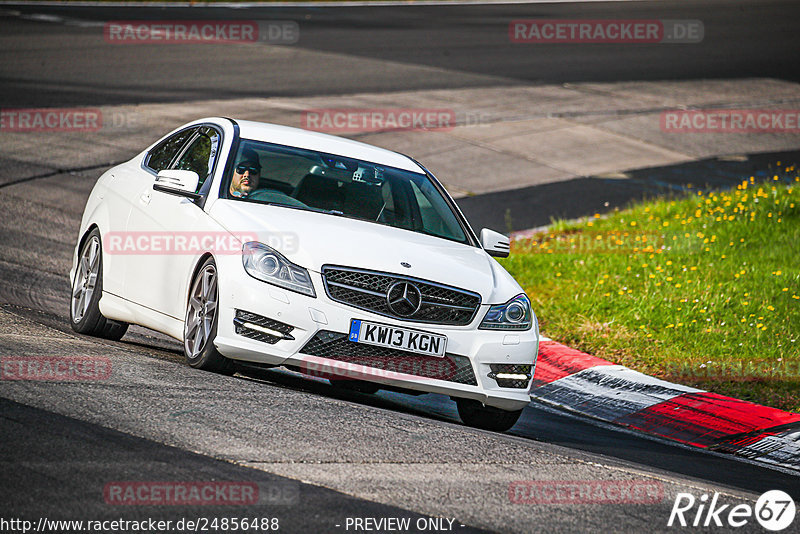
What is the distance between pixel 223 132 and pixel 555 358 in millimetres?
3275

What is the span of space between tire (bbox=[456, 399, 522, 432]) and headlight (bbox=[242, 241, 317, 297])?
4.98 ft

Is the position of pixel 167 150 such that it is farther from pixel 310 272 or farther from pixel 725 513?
pixel 725 513

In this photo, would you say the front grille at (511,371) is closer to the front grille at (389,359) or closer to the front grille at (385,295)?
the front grille at (389,359)

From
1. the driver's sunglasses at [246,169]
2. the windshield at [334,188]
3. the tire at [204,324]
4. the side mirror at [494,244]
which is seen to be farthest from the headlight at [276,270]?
the side mirror at [494,244]

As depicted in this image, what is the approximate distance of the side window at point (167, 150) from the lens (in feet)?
27.8

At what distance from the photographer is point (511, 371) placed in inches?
281

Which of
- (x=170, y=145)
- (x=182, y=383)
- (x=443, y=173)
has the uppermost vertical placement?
(x=170, y=145)

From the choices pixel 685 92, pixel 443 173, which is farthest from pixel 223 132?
pixel 685 92

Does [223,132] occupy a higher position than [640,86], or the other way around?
[223,132]

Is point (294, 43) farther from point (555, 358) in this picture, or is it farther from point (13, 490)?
point (13, 490)

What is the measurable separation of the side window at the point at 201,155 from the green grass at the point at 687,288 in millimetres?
3552

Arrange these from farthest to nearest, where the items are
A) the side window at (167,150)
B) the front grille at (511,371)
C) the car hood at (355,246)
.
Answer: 1. the side window at (167,150)
2. the front grille at (511,371)
3. the car hood at (355,246)

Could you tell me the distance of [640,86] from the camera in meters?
23.5

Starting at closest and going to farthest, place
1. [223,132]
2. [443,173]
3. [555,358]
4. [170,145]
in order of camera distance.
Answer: [223,132], [170,145], [555,358], [443,173]
